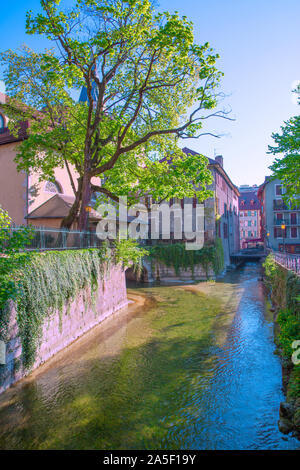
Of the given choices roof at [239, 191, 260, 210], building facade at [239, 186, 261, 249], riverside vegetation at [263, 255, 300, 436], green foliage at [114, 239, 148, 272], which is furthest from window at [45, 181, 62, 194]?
roof at [239, 191, 260, 210]

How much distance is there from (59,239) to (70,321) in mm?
3077

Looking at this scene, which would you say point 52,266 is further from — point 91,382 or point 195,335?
point 195,335

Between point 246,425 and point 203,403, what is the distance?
4.04 feet

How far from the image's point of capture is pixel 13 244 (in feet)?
26.4

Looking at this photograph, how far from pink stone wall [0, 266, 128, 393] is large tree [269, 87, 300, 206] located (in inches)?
366

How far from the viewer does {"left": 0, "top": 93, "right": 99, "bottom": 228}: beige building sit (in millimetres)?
22203

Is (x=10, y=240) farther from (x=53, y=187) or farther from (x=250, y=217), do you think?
(x=250, y=217)

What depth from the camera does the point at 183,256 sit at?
101 feet

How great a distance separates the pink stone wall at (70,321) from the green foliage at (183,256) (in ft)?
41.2

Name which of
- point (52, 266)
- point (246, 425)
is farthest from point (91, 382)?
point (246, 425)

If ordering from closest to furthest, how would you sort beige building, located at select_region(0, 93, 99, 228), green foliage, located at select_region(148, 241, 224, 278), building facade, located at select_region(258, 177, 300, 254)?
1. beige building, located at select_region(0, 93, 99, 228)
2. green foliage, located at select_region(148, 241, 224, 278)
3. building facade, located at select_region(258, 177, 300, 254)

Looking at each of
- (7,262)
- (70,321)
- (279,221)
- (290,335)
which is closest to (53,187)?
(70,321)

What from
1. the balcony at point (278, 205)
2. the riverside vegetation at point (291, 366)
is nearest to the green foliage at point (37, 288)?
the riverside vegetation at point (291, 366)

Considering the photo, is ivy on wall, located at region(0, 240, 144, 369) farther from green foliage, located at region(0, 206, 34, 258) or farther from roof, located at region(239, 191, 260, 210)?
roof, located at region(239, 191, 260, 210)
